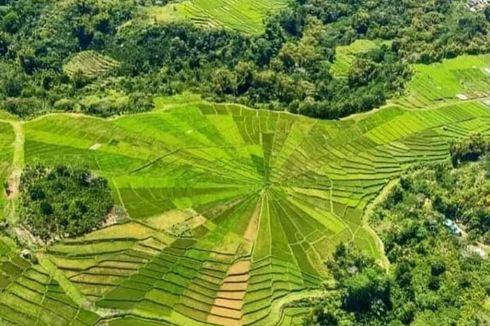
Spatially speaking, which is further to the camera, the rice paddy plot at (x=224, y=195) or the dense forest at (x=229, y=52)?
the dense forest at (x=229, y=52)

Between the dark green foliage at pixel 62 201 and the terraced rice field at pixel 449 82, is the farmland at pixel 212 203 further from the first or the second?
the dark green foliage at pixel 62 201

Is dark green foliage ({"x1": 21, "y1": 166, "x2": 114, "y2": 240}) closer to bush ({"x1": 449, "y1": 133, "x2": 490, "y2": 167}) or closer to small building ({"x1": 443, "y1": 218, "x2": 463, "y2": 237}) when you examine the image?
small building ({"x1": 443, "y1": 218, "x2": 463, "y2": 237})

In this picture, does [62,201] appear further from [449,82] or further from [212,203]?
[449,82]

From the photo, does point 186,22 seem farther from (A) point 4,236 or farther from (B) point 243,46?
(A) point 4,236

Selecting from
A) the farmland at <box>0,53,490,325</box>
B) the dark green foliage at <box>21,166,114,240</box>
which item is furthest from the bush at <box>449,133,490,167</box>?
the dark green foliage at <box>21,166,114,240</box>

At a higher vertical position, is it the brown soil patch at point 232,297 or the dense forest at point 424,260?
the dense forest at point 424,260

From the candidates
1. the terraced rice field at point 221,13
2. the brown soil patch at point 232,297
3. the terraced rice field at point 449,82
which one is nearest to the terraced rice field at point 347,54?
the terraced rice field at point 449,82
